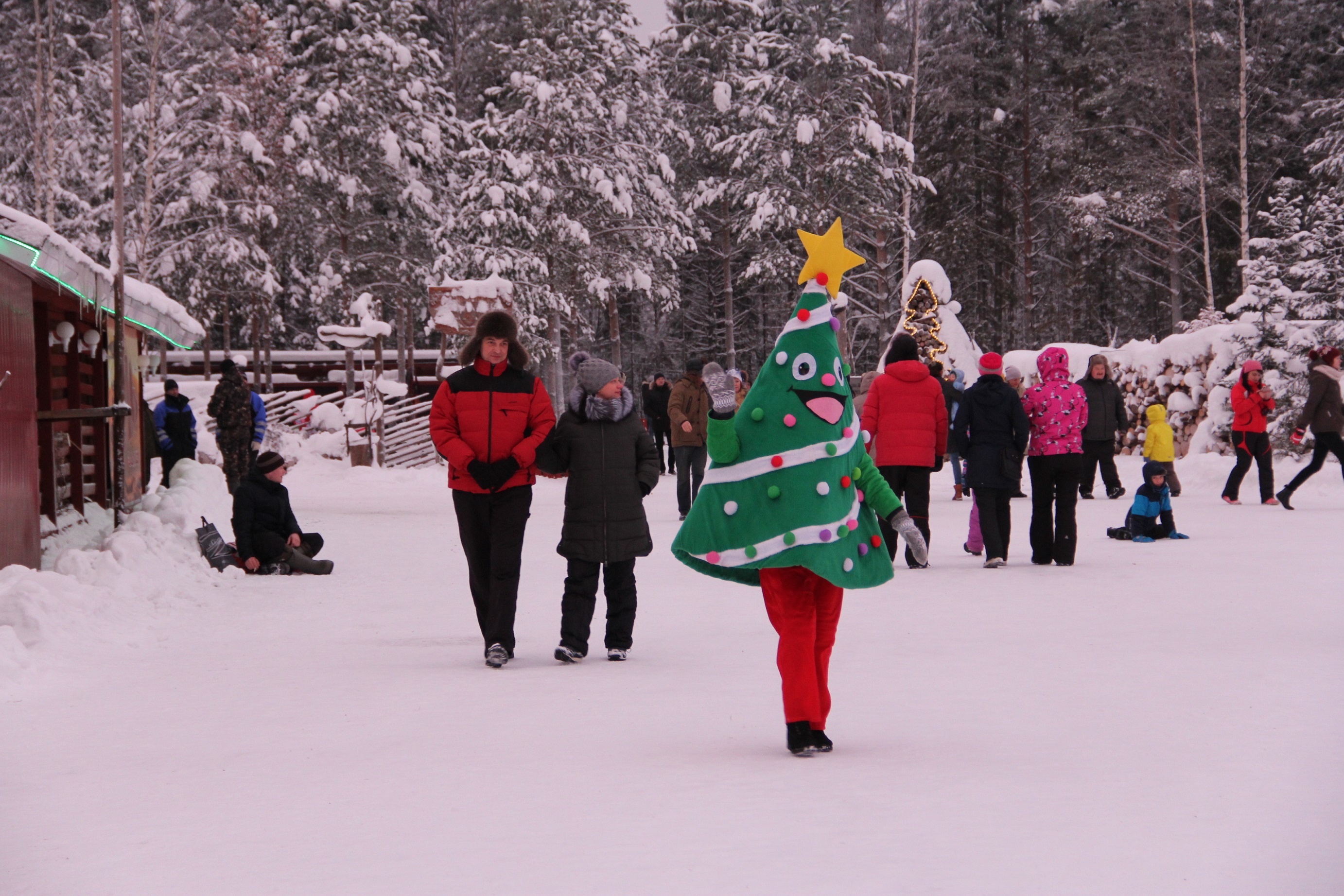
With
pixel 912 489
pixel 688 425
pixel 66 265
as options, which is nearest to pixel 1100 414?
pixel 688 425

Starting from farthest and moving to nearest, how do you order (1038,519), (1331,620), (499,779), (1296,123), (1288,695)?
1. (1296,123)
2. (1038,519)
3. (1331,620)
4. (1288,695)
5. (499,779)

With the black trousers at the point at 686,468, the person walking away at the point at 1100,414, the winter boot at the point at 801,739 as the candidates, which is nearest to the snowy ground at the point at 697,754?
the winter boot at the point at 801,739

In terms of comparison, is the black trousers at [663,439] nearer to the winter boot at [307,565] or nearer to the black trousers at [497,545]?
the winter boot at [307,565]

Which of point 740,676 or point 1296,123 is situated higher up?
point 1296,123

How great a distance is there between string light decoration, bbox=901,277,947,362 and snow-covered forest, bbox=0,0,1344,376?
4751mm

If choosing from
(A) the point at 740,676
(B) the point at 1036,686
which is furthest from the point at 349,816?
(B) the point at 1036,686

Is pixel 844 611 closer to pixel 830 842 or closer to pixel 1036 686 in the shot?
pixel 1036 686

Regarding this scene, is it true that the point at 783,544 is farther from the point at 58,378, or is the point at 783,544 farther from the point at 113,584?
the point at 58,378

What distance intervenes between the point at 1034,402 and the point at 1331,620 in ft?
11.4

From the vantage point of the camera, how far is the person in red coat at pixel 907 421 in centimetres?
1048

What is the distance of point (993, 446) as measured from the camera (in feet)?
→ 34.7

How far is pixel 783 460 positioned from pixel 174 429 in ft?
44.6

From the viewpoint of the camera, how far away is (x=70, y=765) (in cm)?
488

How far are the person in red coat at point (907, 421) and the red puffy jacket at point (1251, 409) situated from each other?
6.05 m
